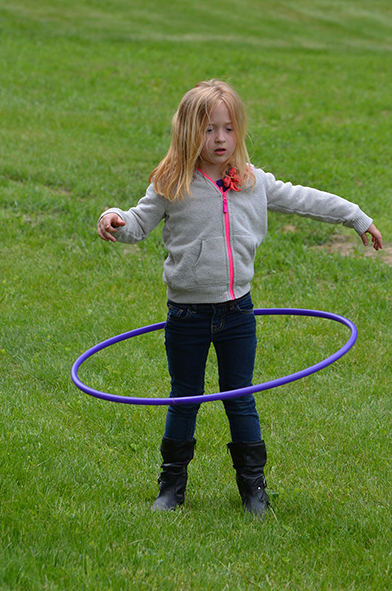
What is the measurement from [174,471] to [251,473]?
381mm

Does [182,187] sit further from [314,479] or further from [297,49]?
[297,49]

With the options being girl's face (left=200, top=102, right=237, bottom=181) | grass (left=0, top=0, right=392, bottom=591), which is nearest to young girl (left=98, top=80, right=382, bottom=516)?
girl's face (left=200, top=102, right=237, bottom=181)

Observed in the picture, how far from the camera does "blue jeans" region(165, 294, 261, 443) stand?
328 centimetres

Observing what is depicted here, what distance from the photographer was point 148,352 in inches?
203

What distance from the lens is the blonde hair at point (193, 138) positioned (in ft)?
10.3

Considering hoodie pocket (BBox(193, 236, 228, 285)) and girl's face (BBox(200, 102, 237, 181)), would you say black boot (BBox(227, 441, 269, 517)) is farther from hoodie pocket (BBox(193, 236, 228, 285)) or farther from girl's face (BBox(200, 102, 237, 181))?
girl's face (BBox(200, 102, 237, 181))

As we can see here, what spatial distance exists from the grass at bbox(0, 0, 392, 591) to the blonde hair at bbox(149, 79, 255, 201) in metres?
0.66

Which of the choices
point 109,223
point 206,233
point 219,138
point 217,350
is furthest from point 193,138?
point 217,350

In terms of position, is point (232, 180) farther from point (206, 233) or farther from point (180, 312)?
point (180, 312)

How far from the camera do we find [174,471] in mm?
3443

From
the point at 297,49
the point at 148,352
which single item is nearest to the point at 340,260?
the point at 148,352

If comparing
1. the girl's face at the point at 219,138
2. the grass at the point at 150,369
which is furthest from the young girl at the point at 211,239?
the grass at the point at 150,369

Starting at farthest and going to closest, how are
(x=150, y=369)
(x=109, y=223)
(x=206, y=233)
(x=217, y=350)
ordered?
(x=150, y=369) → (x=217, y=350) → (x=206, y=233) → (x=109, y=223)

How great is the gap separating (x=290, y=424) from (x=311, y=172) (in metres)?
5.85
